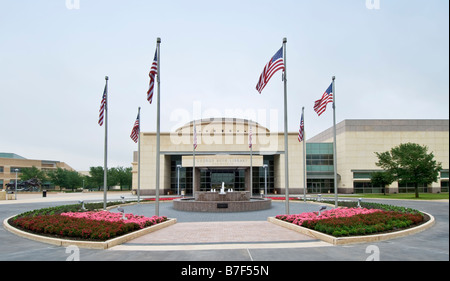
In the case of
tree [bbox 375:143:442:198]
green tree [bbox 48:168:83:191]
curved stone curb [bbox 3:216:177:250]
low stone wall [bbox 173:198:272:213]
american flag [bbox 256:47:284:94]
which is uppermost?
american flag [bbox 256:47:284:94]

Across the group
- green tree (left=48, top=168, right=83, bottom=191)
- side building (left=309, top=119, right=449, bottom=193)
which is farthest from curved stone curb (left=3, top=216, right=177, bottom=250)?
green tree (left=48, top=168, right=83, bottom=191)

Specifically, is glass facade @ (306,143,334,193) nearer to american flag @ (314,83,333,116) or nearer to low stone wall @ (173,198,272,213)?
low stone wall @ (173,198,272,213)

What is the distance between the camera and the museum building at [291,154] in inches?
2126

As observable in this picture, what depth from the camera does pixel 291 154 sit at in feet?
177

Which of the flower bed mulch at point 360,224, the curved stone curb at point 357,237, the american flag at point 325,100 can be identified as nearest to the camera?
the curved stone curb at point 357,237

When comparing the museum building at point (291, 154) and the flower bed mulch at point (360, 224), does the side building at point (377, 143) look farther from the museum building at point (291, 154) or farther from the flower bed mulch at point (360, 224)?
the flower bed mulch at point (360, 224)

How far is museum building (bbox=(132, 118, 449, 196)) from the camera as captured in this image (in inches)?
2126

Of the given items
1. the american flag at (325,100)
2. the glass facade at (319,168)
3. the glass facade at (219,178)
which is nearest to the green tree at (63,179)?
the glass facade at (219,178)

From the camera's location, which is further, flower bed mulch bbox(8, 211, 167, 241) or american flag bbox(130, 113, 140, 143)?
american flag bbox(130, 113, 140, 143)

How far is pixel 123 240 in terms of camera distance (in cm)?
1208

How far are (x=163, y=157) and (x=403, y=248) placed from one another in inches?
1840
